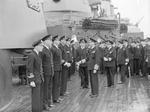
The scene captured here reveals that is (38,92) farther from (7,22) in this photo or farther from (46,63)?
(7,22)

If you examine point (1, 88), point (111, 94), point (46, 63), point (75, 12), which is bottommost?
point (111, 94)

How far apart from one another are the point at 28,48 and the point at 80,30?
7792mm

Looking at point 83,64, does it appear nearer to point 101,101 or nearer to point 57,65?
point 57,65

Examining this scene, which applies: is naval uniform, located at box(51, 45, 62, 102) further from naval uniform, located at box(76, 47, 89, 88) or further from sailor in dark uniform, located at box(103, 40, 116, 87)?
sailor in dark uniform, located at box(103, 40, 116, 87)

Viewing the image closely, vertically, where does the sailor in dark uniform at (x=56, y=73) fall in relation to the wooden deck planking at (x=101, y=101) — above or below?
above

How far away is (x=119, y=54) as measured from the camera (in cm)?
1170

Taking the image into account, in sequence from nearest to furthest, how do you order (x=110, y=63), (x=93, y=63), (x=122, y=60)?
(x=93, y=63) < (x=110, y=63) < (x=122, y=60)

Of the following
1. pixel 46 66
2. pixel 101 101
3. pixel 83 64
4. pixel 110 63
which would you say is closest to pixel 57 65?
pixel 46 66

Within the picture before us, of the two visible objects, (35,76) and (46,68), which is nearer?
(35,76)

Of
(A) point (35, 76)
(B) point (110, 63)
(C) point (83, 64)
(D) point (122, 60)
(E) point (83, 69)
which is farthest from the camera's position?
(D) point (122, 60)

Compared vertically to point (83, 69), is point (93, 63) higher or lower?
higher

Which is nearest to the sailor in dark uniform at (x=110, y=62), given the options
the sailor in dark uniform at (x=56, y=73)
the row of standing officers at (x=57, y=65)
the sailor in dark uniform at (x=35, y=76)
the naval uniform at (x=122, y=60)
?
the row of standing officers at (x=57, y=65)

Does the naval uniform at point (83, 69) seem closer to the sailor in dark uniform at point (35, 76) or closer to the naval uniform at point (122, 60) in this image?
the naval uniform at point (122, 60)

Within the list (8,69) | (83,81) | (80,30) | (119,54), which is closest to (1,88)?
(8,69)
